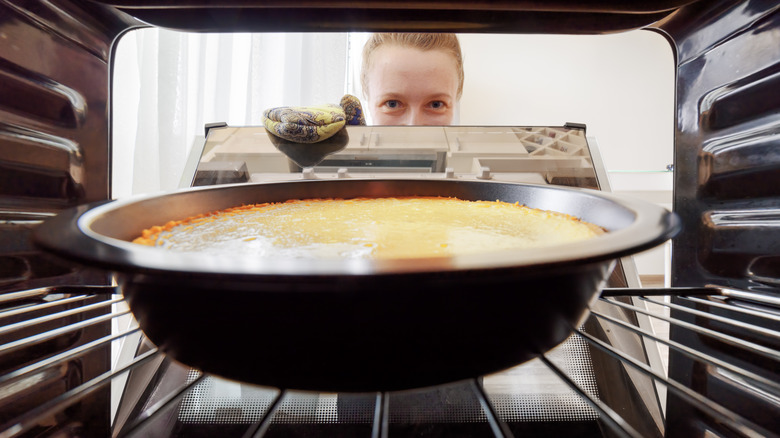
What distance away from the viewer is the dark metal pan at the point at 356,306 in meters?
0.13

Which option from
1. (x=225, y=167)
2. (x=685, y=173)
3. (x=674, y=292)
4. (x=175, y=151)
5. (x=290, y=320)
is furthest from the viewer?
(x=175, y=151)

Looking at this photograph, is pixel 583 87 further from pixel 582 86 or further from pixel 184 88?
pixel 184 88

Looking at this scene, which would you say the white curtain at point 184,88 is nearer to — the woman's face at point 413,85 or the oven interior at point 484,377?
the oven interior at point 484,377

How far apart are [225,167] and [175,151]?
1.77 ft

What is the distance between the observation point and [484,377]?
12.3 inches

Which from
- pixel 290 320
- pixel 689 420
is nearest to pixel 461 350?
pixel 290 320

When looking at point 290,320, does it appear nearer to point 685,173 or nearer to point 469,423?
point 469,423

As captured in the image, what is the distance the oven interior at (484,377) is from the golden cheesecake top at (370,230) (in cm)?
7

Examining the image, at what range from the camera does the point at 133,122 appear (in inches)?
35.4

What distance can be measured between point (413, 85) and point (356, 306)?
114 centimetres

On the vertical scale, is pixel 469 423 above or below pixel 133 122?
below

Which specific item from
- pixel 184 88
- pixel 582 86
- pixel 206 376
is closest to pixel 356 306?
pixel 206 376

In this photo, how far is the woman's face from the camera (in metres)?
1.19

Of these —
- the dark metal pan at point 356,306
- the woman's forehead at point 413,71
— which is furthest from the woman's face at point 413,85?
the dark metal pan at point 356,306
